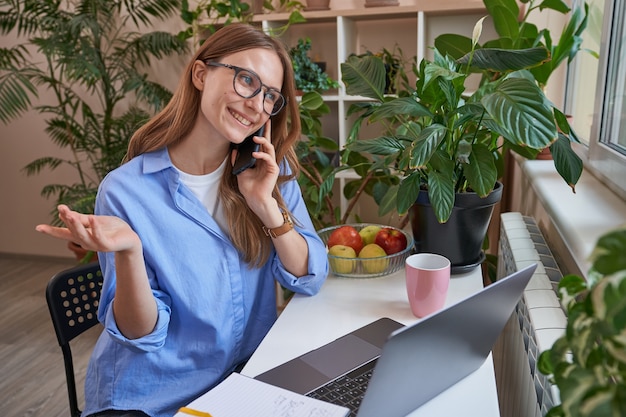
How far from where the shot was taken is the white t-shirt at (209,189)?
52.0 inches

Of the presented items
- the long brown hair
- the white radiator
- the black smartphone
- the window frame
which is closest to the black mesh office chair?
the long brown hair

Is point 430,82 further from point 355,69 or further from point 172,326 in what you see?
point 172,326

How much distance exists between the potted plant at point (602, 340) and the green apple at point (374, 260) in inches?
35.5

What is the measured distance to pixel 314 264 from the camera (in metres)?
1.27

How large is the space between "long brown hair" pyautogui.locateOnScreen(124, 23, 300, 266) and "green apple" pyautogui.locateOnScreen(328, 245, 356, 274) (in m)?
0.17

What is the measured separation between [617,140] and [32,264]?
A: 377cm

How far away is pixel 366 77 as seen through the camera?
140 centimetres

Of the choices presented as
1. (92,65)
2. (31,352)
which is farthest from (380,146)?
(31,352)

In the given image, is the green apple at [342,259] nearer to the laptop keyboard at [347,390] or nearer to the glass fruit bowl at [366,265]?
the glass fruit bowl at [366,265]

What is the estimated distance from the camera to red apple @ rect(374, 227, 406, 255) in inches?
55.1

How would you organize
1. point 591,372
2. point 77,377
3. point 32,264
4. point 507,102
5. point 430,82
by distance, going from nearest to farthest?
point 591,372
point 507,102
point 430,82
point 77,377
point 32,264

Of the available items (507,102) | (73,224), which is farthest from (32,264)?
(507,102)

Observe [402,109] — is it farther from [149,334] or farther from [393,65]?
[393,65]

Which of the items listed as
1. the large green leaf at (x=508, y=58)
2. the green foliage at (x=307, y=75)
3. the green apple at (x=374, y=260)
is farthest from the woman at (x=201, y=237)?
the green foliage at (x=307, y=75)
